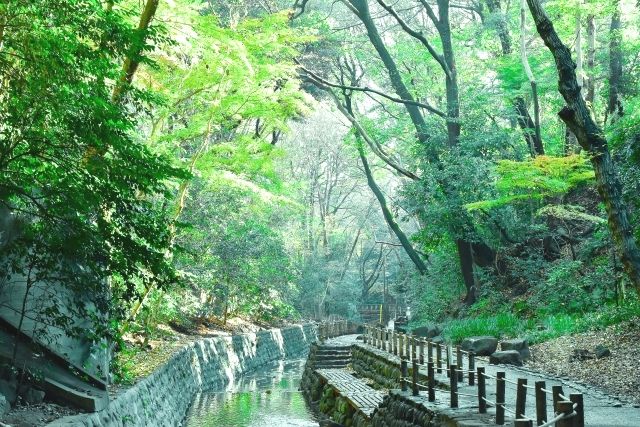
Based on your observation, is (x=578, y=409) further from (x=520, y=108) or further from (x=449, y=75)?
(x=449, y=75)

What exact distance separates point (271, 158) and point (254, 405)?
811 centimetres

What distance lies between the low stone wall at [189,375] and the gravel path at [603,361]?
28.1ft

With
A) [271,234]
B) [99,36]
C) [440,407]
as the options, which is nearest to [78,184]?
[99,36]

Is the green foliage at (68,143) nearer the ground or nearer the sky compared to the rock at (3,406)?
nearer the sky

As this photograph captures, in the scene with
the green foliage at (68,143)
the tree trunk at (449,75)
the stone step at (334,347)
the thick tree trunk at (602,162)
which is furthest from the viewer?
the stone step at (334,347)

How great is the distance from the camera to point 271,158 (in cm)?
2191

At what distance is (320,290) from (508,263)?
23.6m

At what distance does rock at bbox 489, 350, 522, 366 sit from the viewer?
16.8 metres

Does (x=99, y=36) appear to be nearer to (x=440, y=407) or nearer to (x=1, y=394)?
(x=1, y=394)

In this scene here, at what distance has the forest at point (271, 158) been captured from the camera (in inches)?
370

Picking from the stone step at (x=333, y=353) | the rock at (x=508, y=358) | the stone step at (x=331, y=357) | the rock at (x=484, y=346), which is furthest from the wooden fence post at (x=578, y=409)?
the stone step at (x=333, y=353)

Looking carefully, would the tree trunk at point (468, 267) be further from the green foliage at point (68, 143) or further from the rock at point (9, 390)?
the rock at point (9, 390)

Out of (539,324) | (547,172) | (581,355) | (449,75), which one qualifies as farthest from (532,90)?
(581,355)

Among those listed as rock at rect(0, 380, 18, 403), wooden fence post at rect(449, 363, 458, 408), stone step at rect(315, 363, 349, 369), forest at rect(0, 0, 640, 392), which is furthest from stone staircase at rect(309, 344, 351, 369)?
rock at rect(0, 380, 18, 403)
